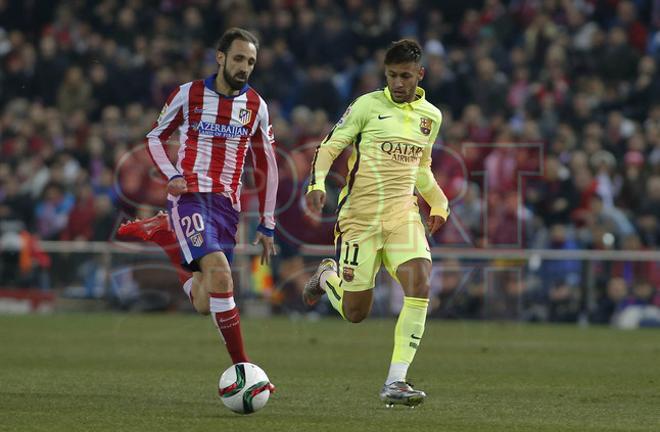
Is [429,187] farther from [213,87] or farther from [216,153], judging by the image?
[213,87]

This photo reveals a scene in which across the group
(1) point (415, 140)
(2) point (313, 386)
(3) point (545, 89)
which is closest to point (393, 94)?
(1) point (415, 140)

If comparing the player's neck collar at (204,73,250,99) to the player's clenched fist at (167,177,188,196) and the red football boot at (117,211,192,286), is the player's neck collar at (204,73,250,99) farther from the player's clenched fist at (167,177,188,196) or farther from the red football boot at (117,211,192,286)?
the red football boot at (117,211,192,286)

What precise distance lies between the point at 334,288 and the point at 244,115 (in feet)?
A: 5.34

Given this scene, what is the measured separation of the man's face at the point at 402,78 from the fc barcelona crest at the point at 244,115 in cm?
99

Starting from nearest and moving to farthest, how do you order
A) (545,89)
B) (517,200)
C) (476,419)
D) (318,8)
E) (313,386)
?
(476,419), (313,386), (517,200), (545,89), (318,8)

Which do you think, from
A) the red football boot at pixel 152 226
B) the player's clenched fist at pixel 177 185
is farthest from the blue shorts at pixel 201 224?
the red football boot at pixel 152 226

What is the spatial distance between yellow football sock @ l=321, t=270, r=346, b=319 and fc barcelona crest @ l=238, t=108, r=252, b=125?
58.4 inches

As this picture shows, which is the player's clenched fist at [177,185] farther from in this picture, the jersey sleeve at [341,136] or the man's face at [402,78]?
the man's face at [402,78]

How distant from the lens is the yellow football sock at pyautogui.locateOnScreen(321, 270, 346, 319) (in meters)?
10.1

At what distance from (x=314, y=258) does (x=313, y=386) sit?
8.34 m

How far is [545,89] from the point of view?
20.5m

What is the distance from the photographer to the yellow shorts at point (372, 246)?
31.0 feet

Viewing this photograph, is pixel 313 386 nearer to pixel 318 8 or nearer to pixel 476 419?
pixel 476 419

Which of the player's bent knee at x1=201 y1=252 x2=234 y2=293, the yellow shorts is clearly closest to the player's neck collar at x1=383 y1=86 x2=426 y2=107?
the yellow shorts
